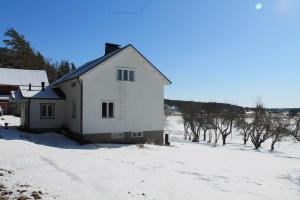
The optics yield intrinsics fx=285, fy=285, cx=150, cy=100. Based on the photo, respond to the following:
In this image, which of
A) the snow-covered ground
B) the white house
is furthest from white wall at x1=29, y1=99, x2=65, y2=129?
the snow-covered ground

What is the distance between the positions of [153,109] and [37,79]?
28607mm

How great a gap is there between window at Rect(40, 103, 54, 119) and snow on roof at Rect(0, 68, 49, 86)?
2235 cm

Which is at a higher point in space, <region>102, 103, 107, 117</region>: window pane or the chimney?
the chimney

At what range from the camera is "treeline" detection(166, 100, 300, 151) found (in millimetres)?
43031

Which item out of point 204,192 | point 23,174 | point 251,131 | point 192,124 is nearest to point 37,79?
point 192,124

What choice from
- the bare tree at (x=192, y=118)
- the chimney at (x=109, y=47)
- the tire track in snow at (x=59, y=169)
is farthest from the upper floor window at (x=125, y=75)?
the bare tree at (x=192, y=118)

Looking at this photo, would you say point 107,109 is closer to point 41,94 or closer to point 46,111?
point 46,111

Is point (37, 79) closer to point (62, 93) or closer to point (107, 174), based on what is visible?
point (62, 93)

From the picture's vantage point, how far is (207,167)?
13969mm

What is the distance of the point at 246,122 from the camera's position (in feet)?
161

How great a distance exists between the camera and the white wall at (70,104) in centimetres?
1994

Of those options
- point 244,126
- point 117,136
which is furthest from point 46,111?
point 244,126

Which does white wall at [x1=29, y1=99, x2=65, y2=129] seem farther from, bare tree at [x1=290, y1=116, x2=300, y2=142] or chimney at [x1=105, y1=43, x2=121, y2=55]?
bare tree at [x1=290, y1=116, x2=300, y2=142]

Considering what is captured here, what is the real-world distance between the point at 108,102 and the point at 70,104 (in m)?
3.56
